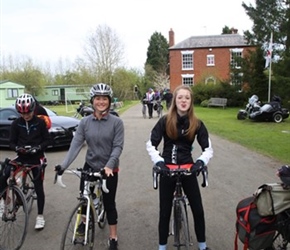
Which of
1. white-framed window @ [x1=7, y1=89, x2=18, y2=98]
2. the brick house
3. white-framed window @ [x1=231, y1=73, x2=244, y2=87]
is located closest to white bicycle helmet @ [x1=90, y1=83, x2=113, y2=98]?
white-framed window @ [x1=231, y1=73, x2=244, y2=87]

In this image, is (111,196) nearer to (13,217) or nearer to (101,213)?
(101,213)

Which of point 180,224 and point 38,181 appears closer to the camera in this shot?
point 180,224

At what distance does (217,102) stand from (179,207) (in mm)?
32486

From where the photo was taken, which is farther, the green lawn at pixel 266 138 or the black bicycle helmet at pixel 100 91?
Result: the green lawn at pixel 266 138

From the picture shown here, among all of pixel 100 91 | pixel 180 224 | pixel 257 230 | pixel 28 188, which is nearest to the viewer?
pixel 257 230

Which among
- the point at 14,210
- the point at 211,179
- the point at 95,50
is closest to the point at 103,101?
the point at 14,210

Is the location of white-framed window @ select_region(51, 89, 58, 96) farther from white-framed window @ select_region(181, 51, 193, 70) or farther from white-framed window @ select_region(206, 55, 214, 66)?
white-framed window @ select_region(206, 55, 214, 66)

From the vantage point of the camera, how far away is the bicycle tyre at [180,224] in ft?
12.6

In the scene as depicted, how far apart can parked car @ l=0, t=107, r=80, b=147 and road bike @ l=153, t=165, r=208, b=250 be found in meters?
8.27

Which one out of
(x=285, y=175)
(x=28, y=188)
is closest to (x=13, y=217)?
(x=28, y=188)

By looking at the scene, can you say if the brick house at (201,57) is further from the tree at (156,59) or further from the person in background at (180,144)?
the person in background at (180,144)

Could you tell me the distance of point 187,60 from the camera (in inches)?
1954

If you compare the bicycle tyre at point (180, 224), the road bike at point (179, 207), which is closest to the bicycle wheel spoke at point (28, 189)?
the road bike at point (179, 207)

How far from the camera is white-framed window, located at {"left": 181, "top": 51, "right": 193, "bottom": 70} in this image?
49.5 meters
